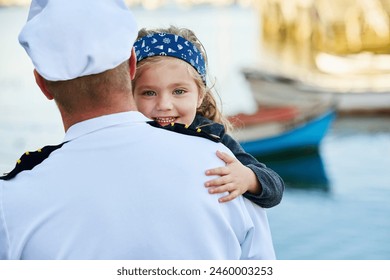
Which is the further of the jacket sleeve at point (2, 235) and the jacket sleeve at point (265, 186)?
the jacket sleeve at point (265, 186)

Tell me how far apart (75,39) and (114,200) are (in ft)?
0.73

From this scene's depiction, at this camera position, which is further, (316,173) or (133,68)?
(316,173)

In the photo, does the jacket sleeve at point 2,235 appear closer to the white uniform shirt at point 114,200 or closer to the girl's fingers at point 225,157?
the white uniform shirt at point 114,200

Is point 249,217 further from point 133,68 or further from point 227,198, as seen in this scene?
point 133,68

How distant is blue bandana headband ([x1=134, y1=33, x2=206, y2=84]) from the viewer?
1.52 meters

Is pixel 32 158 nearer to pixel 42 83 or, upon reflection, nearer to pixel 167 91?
pixel 42 83

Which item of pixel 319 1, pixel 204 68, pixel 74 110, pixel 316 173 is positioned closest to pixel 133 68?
pixel 74 110

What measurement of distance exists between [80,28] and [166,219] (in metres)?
0.28

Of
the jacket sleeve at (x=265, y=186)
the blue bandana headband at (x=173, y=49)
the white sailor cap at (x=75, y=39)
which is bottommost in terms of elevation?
the jacket sleeve at (x=265, y=186)

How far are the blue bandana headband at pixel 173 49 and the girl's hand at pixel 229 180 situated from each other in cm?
39

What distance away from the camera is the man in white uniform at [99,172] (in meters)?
1.01

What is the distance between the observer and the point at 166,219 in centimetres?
102

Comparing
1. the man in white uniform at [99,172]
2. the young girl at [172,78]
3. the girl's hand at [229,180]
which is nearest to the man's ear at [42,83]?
the man in white uniform at [99,172]

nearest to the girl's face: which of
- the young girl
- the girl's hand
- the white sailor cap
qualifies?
the young girl
